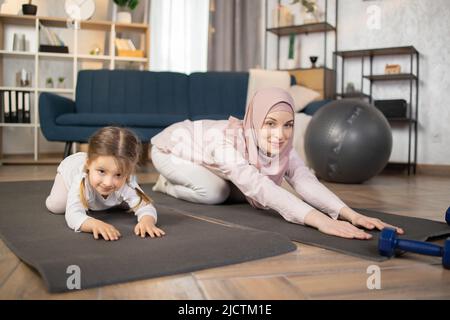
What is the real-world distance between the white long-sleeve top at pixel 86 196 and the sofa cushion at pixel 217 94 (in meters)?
2.63

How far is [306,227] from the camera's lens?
1525 mm

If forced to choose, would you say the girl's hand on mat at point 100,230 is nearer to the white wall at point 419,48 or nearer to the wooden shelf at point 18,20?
the white wall at point 419,48

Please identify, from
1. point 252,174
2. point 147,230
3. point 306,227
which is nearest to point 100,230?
point 147,230

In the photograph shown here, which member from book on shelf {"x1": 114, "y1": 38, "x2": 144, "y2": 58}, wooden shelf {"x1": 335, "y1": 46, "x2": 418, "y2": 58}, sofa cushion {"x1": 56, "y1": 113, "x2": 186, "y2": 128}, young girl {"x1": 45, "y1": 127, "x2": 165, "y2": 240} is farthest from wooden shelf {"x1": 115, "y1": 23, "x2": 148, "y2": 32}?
young girl {"x1": 45, "y1": 127, "x2": 165, "y2": 240}

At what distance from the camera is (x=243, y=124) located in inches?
70.9

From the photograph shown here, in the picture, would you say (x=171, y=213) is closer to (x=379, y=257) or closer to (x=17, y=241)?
(x=17, y=241)

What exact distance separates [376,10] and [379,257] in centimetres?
381

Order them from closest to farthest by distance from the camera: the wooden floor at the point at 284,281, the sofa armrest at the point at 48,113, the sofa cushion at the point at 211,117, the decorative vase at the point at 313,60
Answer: the wooden floor at the point at 284,281 < the sofa armrest at the point at 48,113 < the sofa cushion at the point at 211,117 < the decorative vase at the point at 313,60

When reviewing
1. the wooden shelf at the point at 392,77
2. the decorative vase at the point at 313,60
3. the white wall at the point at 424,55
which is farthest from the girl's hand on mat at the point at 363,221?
the decorative vase at the point at 313,60

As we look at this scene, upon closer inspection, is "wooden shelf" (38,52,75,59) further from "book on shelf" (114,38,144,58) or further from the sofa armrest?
the sofa armrest

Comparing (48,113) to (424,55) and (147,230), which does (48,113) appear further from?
(424,55)

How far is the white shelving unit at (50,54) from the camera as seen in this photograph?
4500mm

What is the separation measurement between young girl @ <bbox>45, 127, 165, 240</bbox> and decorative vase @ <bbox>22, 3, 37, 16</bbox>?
3.62 meters
